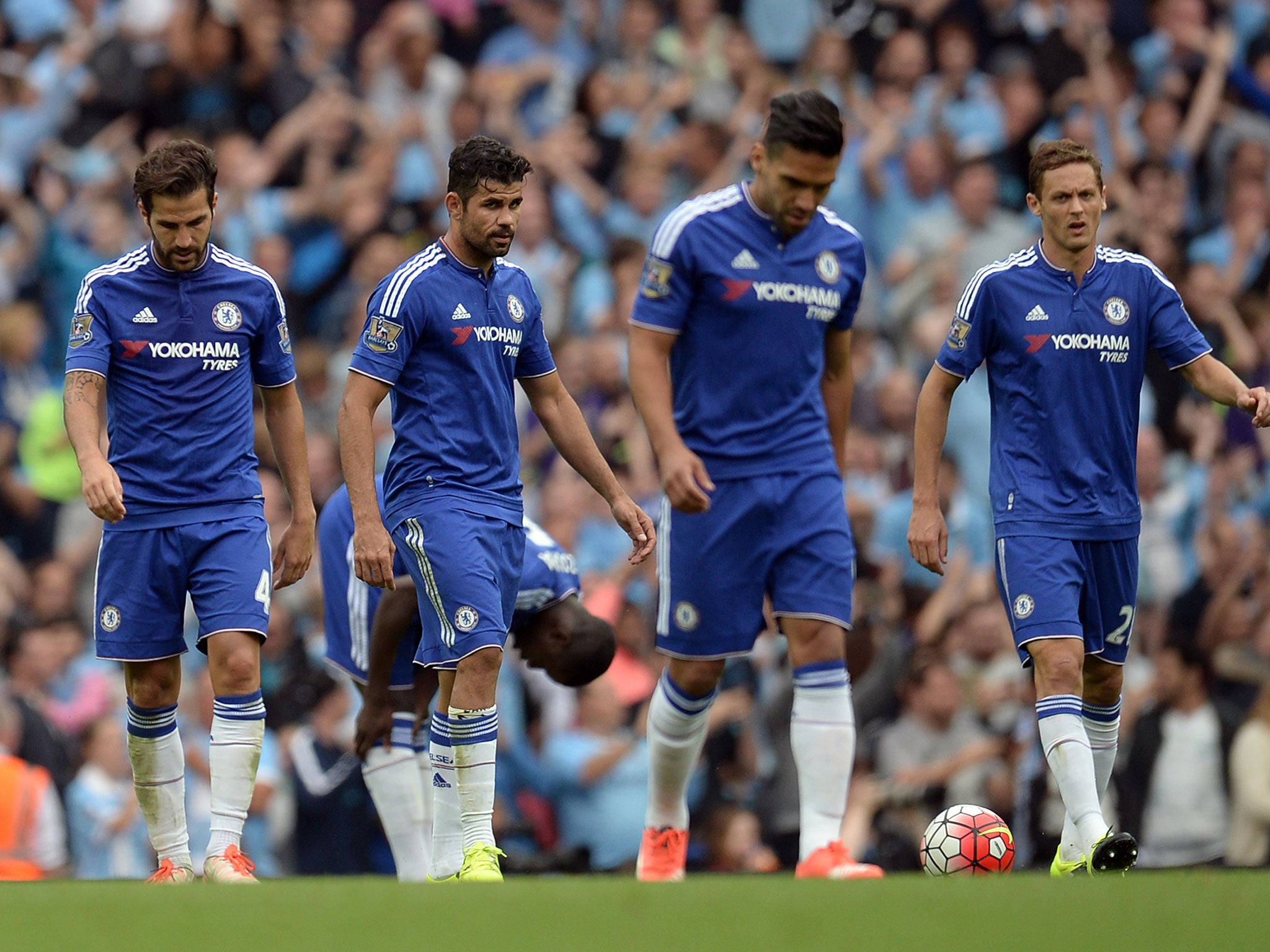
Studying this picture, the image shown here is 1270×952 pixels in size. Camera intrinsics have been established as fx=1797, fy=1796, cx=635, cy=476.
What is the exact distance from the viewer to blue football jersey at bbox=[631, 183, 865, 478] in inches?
266

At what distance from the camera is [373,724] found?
8.74 metres

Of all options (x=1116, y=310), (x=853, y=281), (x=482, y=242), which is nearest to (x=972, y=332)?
(x=1116, y=310)

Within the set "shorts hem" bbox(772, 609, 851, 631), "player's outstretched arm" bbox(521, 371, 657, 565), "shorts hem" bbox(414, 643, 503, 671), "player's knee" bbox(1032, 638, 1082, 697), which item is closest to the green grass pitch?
"shorts hem" bbox(772, 609, 851, 631)

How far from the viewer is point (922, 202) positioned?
14078mm

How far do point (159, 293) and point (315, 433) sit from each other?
5.03m

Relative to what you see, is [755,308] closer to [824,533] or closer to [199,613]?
[824,533]

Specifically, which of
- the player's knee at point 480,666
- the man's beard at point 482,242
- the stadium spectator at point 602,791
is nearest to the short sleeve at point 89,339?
the man's beard at point 482,242

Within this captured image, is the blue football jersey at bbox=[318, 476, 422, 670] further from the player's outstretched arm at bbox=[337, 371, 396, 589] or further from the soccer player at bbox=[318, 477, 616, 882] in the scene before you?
the player's outstretched arm at bbox=[337, 371, 396, 589]

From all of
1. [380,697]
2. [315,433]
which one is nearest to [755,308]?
[380,697]

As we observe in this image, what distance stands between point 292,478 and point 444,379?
31.7 inches

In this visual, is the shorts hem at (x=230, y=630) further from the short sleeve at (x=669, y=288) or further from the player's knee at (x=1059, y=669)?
the player's knee at (x=1059, y=669)

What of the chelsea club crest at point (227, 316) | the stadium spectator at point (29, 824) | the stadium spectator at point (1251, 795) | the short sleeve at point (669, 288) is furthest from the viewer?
the stadium spectator at point (1251, 795)

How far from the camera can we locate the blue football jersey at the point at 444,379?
7.32 metres

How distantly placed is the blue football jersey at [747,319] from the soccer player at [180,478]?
5.94ft
